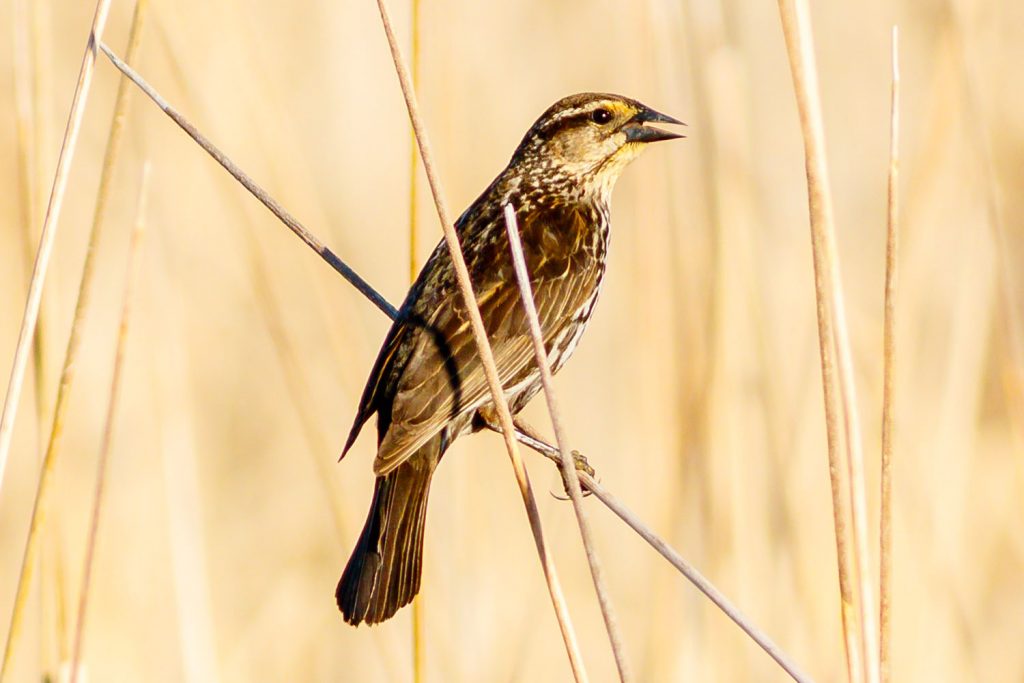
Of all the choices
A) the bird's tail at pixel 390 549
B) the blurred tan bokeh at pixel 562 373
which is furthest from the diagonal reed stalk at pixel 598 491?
the blurred tan bokeh at pixel 562 373

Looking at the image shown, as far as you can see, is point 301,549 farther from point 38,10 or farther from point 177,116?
point 177,116

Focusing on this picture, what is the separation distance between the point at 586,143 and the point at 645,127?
0.15 m

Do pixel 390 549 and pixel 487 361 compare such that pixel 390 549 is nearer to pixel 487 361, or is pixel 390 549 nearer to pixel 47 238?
pixel 487 361

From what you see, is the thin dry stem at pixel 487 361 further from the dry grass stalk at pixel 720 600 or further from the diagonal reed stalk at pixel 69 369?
the diagonal reed stalk at pixel 69 369

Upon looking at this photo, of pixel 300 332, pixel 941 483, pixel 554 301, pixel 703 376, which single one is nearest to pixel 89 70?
pixel 554 301

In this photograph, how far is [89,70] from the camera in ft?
6.44

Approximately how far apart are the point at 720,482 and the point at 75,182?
2896mm

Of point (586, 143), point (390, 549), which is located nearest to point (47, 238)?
point (390, 549)

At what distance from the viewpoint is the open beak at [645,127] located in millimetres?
2891

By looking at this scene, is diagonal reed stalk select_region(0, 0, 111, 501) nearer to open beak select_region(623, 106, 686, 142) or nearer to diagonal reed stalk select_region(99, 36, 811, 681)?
diagonal reed stalk select_region(99, 36, 811, 681)

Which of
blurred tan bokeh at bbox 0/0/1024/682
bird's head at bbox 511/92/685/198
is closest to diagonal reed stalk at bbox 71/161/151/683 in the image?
blurred tan bokeh at bbox 0/0/1024/682

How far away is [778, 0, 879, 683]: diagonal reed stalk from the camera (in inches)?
62.7

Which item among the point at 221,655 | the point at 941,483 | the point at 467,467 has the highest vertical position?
the point at 467,467

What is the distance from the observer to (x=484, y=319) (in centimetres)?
261
